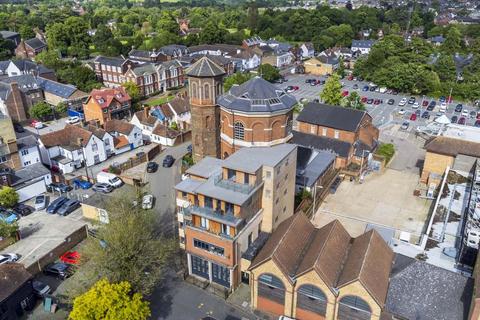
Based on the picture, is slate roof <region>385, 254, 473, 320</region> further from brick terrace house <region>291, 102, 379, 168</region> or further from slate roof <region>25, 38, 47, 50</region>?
slate roof <region>25, 38, 47, 50</region>

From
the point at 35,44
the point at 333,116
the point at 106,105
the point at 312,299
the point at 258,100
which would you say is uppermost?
the point at 258,100

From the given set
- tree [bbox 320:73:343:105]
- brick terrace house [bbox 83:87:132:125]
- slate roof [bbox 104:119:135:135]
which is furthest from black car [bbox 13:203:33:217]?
tree [bbox 320:73:343:105]

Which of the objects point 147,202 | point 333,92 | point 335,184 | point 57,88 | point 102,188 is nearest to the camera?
point 147,202

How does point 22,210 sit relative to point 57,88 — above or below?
below

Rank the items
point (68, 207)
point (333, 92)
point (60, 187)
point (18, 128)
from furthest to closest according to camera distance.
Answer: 1. point (333, 92)
2. point (18, 128)
3. point (60, 187)
4. point (68, 207)

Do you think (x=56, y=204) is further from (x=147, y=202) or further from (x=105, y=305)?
(x=105, y=305)

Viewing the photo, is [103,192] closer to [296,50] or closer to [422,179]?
[422,179]

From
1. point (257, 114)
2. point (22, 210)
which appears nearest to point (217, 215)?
point (257, 114)
